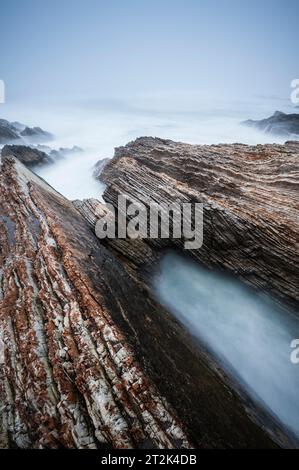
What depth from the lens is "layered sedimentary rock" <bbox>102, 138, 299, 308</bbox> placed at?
394 inches

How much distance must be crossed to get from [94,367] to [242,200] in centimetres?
930

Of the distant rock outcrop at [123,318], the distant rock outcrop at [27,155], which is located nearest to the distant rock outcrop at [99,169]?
the distant rock outcrop at [27,155]

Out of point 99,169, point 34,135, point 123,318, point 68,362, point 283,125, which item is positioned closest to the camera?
point 68,362

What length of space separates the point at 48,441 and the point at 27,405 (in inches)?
34.0

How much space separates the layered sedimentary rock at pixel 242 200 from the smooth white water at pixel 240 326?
0.73m

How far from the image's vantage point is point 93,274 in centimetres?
816

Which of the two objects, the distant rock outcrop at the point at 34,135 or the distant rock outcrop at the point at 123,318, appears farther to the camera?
the distant rock outcrop at the point at 34,135

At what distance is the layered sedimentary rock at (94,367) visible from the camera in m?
4.67

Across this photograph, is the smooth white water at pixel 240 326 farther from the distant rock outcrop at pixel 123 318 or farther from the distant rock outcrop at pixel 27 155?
the distant rock outcrop at pixel 27 155

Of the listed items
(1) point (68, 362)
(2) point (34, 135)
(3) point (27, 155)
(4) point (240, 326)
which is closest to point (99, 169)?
(3) point (27, 155)

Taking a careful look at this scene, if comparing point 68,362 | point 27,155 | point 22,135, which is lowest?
point 68,362

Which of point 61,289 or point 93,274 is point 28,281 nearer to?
point 61,289

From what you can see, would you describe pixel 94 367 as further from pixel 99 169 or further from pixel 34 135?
Answer: pixel 34 135

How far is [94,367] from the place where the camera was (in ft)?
17.7
